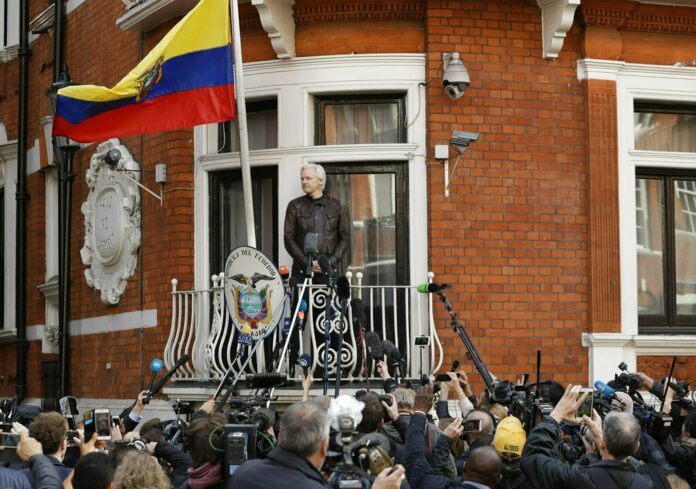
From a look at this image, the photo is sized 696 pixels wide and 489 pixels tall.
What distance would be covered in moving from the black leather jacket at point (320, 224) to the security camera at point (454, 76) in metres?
1.55

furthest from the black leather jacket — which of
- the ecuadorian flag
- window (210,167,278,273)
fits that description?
the ecuadorian flag

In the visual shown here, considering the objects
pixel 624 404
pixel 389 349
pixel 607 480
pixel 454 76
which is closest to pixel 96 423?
A: pixel 607 480

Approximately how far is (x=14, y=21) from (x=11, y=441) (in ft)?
40.3

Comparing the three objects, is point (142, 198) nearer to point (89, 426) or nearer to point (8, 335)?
point (8, 335)

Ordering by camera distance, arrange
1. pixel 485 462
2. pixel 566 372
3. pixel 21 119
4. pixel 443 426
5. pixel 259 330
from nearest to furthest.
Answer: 1. pixel 485 462
2. pixel 443 426
3. pixel 259 330
4. pixel 566 372
5. pixel 21 119

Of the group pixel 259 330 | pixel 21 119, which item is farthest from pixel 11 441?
pixel 21 119

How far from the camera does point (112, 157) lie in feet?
45.2

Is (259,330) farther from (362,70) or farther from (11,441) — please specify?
(11,441)

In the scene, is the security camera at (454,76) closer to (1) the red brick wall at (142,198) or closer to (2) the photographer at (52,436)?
(1) the red brick wall at (142,198)

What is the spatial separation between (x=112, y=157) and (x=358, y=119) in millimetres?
2958

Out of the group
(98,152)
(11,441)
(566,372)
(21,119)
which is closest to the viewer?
(11,441)

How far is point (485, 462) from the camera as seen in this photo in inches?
250

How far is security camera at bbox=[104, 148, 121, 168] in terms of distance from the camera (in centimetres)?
1380

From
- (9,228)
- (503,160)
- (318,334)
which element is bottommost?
(318,334)
